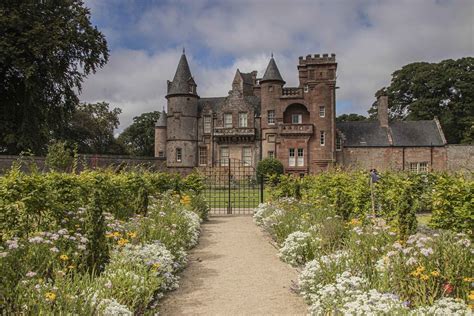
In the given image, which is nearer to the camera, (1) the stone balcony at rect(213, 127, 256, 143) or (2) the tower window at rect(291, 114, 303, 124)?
(2) the tower window at rect(291, 114, 303, 124)

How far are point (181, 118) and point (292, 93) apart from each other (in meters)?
11.7

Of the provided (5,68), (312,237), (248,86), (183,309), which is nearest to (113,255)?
(183,309)

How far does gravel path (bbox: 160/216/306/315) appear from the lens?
5555 millimetres

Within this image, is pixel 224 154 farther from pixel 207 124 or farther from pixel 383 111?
pixel 383 111

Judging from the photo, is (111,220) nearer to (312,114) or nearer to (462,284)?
(462,284)

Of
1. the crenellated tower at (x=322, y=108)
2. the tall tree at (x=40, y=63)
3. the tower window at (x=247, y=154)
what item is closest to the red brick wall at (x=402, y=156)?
the crenellated tower at (x=322, y=108)

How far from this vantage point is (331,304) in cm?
442

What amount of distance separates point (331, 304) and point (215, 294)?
2316mm

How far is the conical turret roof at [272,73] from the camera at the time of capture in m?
39.5

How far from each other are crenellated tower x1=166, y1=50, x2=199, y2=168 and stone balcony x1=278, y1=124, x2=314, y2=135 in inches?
384

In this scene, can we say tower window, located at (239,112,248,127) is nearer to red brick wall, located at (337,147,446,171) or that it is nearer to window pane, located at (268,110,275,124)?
window pane, located at (268,110,275,124)

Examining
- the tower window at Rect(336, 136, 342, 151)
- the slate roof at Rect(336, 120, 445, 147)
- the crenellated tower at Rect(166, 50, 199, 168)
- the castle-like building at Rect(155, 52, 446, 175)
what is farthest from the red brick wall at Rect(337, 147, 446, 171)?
the crenellated tower at Rect(166, 50, 199, 168)

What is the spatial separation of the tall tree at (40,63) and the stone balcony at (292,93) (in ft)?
58.4

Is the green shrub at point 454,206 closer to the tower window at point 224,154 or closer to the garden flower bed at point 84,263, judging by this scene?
the garden flower bed at point 84,263
